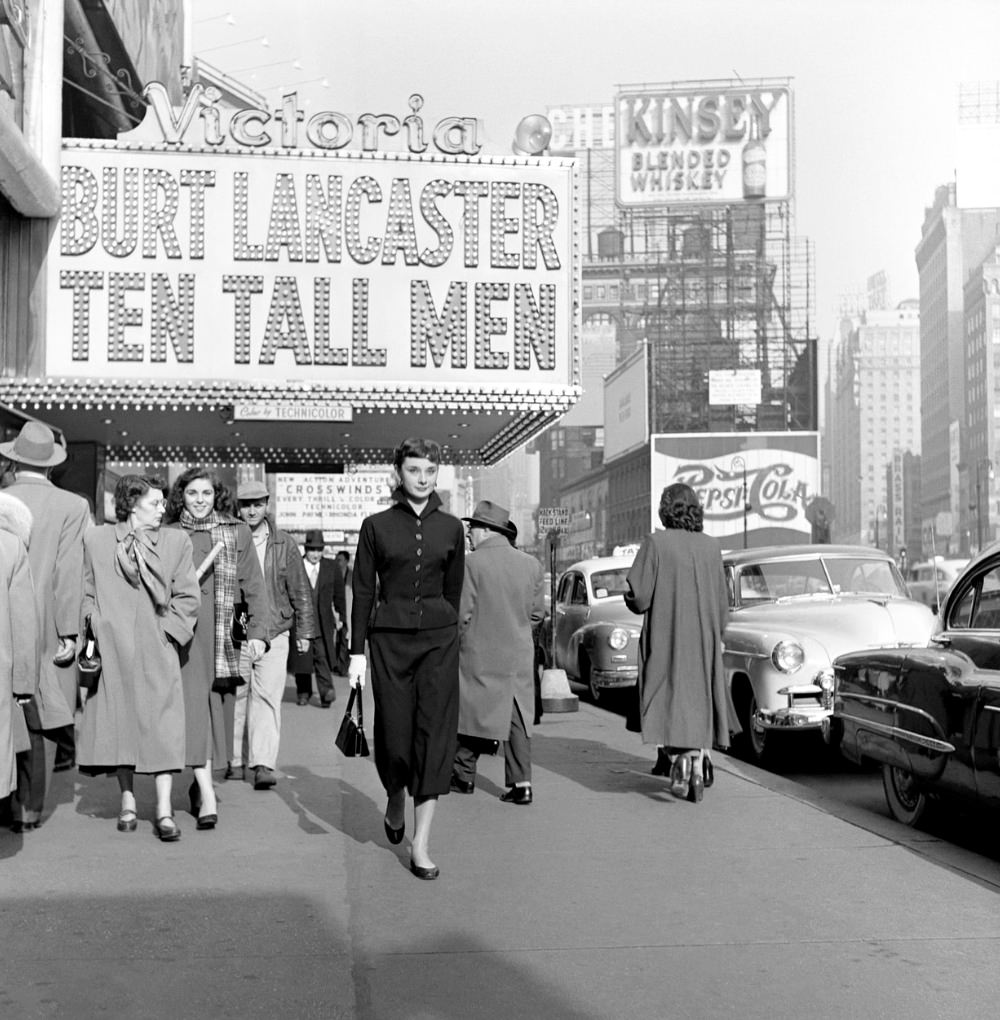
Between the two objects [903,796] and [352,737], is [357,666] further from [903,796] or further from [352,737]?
[903,796]

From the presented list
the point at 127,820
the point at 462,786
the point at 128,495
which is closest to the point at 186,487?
the point at 128,495

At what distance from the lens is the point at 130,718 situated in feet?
22.4

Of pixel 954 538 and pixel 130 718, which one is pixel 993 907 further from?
pixel 954 538

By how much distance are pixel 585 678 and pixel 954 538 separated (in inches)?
5767

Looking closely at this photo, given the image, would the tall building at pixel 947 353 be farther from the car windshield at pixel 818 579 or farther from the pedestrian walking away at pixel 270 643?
the pedestrian walking away at pixel 270 643

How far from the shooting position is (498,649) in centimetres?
814

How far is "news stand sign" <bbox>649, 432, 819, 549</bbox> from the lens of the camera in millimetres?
89000

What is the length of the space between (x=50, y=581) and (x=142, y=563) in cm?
64

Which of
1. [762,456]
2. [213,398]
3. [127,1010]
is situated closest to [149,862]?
[127,1010]

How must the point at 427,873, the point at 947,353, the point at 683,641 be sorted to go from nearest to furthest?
the point at 427,873
the point at 683,641
the point at 947,353

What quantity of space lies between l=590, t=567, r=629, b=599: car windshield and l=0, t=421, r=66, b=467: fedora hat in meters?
10.6

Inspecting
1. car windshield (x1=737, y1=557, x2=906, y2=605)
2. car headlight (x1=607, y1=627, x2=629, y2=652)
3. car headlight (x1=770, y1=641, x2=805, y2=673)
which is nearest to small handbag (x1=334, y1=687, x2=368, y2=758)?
car headlight (x1=770, y1=641, x2=805, y2=673)

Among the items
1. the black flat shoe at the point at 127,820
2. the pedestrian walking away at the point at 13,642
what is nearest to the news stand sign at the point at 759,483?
the black flat shoe at the point at 127,820

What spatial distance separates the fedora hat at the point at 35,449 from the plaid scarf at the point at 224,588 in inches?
29.3
